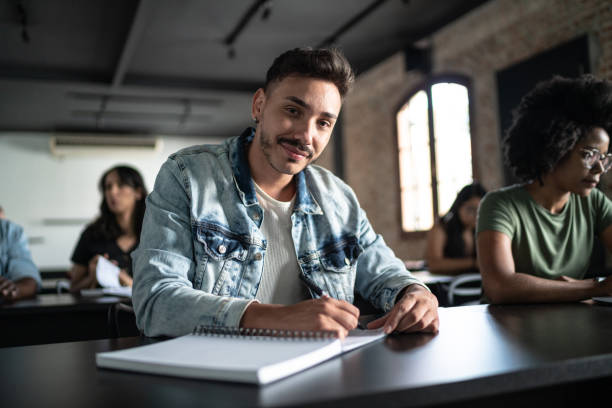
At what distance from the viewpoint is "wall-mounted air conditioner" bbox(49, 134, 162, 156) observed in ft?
31.3

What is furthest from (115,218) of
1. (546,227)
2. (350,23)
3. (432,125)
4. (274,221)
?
(432,125)

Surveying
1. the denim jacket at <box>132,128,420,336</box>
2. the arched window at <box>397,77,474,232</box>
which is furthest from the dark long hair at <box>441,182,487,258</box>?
the denim jacket at <box>132,128,420,336</box>

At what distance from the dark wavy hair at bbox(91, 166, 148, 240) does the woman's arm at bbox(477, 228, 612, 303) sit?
2.19m

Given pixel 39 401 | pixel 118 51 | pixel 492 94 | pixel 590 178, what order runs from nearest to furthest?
pixel 39 401 → pixel 590 178 → pixel 492 94 → pixel 118 51

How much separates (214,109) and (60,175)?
348 cm

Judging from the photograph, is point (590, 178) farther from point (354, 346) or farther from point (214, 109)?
point (214, 109)

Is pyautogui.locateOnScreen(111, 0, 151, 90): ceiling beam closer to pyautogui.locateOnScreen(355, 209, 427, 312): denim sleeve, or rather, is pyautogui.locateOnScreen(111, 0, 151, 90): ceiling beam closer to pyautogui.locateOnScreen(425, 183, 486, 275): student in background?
pyautogui.locateOnScreen(425, 183, 486, 275): student in background


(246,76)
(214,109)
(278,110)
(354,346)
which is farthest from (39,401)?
(214,109)

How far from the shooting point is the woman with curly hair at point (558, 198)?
1.89 metres

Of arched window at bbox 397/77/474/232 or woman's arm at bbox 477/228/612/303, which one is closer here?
woman's arm at bbox 477/228/612/303

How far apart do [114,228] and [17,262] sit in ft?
1.97

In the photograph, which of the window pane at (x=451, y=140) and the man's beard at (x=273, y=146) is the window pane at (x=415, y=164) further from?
the man's beard at (x=273, y=146)

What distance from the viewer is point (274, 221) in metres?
1.51

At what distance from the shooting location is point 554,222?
1.94m
